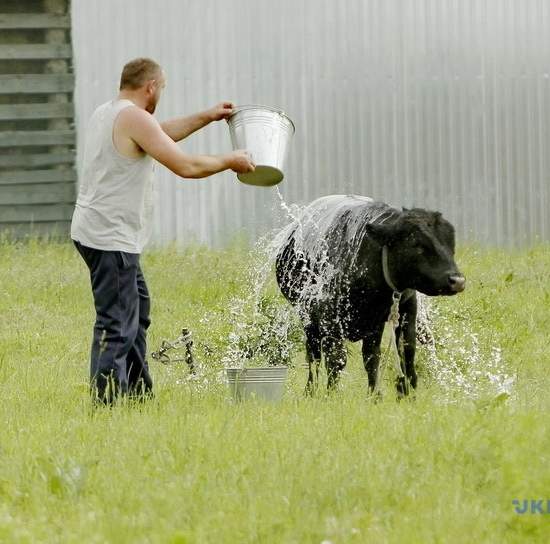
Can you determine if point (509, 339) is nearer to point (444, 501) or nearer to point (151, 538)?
point (444, 501)

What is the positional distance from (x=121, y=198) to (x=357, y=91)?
25.5 ft

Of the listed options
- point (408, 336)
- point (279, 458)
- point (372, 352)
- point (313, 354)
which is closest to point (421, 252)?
point (408, 336)

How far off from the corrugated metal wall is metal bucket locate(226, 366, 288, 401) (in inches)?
277

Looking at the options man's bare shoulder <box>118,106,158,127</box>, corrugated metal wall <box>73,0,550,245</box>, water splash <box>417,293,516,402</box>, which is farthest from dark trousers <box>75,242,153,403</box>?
corrugated metal wall <box>73,0,550,245</box>

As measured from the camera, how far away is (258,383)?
684 cm

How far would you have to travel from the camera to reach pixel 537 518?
14.5 feet

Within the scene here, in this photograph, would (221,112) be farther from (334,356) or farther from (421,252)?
(334,356)

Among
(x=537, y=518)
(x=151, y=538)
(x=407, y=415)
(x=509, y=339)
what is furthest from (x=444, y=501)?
(x=509, y=339)

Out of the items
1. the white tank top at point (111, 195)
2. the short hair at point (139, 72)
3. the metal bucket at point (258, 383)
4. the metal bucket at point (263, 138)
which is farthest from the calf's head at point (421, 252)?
the short hair at point (139, 72)

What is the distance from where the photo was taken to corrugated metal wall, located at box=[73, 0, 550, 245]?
14.0 meters

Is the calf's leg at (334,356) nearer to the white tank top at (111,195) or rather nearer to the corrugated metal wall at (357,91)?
the white tank top at (111,195)

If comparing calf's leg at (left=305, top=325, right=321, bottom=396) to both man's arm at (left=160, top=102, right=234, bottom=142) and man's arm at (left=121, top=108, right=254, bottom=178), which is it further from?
man's arm at (left=121, top=108, right=254, bottom=178)

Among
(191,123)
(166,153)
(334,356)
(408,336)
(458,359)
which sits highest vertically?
(191,123)

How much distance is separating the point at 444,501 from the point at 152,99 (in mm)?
3108
